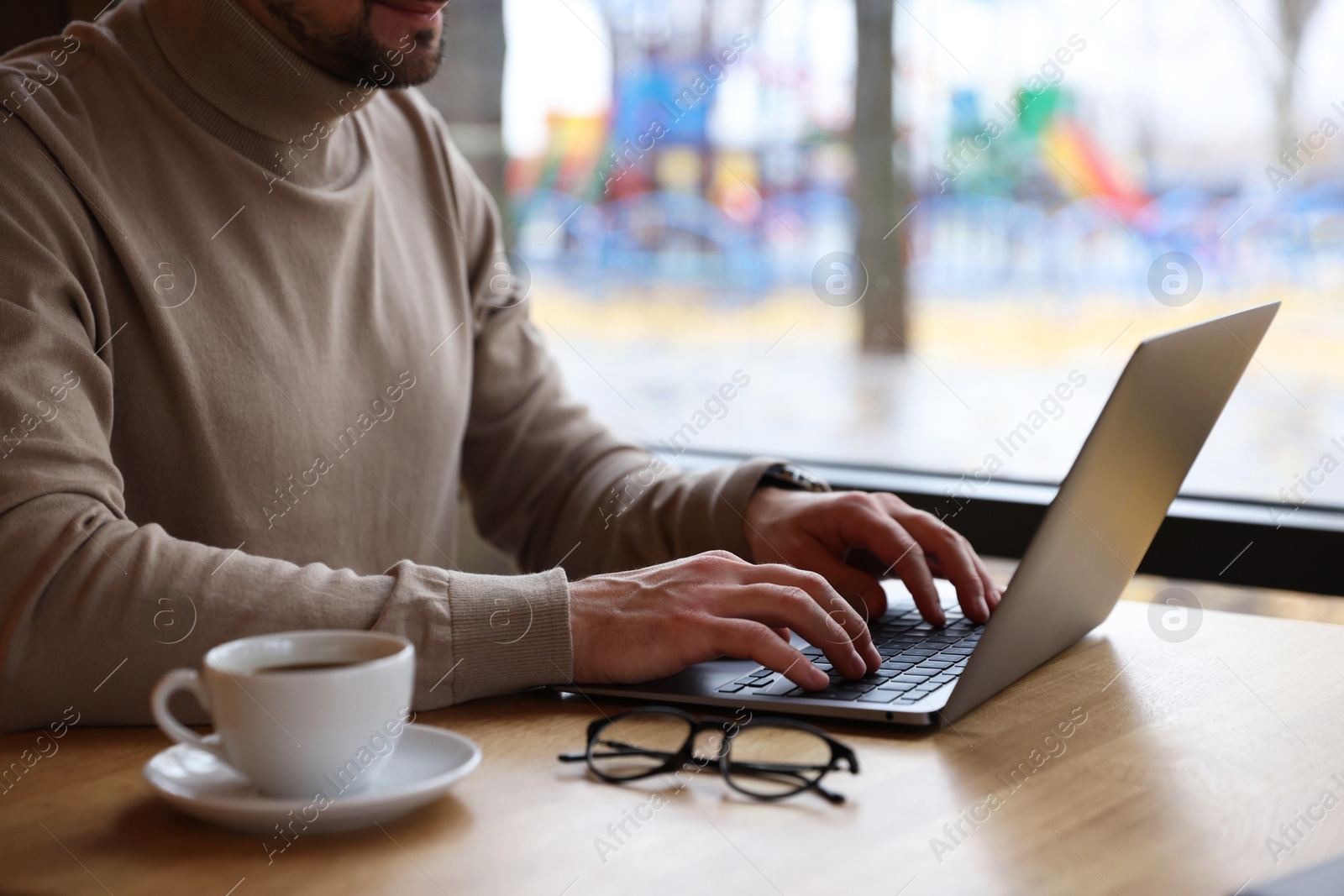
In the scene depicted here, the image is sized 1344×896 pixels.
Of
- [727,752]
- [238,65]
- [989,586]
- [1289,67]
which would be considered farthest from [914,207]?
[727,752]

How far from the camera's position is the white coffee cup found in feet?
1.99

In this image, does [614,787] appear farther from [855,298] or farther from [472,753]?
[855,298]

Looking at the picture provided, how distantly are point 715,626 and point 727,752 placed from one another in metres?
0.15

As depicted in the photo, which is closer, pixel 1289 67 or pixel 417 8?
pixel 417 8

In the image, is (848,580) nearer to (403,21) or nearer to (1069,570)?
(1069,570)

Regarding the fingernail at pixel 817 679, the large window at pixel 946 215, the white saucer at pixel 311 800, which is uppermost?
the large window at pixel 946 215

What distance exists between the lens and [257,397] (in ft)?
3.68

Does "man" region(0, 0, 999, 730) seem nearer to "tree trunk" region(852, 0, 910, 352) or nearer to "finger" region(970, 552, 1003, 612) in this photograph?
"finger" region(970, 552, 1003, 612)

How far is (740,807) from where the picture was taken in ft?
2.15

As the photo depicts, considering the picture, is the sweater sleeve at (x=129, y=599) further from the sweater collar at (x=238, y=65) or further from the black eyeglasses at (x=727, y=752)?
the sweater collar at (x=238, y=65)

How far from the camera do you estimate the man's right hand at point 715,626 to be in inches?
33.0

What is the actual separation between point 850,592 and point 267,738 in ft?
1.90

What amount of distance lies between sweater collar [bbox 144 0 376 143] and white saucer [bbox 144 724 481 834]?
68cm

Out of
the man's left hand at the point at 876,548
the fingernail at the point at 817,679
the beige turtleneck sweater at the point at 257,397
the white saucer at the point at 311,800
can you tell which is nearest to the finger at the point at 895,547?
the man's left hand at the point at 876,548
